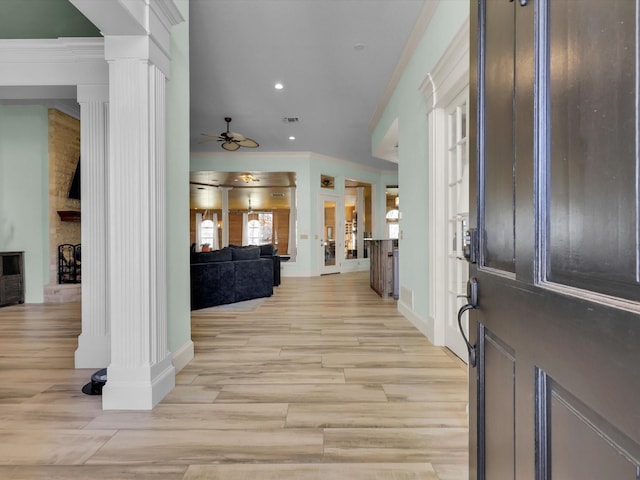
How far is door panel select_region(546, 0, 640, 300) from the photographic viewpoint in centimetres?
50

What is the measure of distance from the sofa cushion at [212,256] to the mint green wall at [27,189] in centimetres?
268

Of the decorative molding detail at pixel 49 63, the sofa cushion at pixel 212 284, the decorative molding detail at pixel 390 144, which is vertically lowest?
the sofa cushion at pixel 212 284

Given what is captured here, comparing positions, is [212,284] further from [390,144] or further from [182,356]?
[390,144]

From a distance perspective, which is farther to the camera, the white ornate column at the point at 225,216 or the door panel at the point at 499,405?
the white ornate column at the point at 225,216

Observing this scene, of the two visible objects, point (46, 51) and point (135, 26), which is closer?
point (135, 26)

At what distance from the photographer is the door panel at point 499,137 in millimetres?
852

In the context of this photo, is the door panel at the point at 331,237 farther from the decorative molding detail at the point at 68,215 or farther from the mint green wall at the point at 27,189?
the mint green wall at the point at 27,189

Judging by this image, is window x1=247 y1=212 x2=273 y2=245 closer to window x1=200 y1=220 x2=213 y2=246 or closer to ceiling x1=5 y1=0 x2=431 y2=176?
window x1=200 y1=220 x2=213 y2=246

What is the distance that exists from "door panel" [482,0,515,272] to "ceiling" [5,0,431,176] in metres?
2.88

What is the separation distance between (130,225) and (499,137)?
6.65 ft

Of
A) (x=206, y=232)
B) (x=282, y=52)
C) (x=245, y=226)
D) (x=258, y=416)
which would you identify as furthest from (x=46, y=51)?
(x=206, y=232)

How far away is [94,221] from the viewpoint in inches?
115

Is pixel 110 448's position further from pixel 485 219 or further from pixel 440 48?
pixel 440 48

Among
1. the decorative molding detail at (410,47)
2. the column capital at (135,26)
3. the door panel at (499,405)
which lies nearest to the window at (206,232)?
the decorative molding detail at (410,47)
